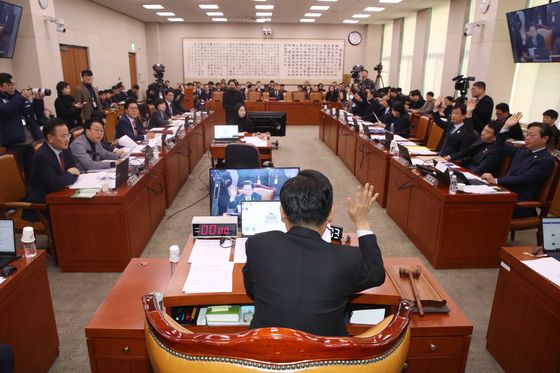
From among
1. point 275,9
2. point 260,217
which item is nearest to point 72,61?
point 275,9

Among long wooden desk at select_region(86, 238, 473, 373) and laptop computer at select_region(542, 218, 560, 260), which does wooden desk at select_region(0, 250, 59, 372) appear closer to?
long wooden desk at select_region(86, 238, 473, 373)

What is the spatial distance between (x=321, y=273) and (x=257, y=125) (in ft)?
16.9

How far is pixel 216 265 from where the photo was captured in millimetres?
1969

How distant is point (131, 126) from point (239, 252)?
359 cm

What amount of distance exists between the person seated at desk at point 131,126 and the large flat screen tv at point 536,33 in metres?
5.68

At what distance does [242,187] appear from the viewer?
8.09 ft

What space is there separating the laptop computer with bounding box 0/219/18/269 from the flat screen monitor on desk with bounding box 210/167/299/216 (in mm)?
1032

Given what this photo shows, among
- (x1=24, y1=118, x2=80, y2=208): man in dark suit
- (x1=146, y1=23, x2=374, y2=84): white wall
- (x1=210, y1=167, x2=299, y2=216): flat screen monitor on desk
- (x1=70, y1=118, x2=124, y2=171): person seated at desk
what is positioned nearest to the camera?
(x1=210, y1=167, x2=299, y2=216): flat screen monitor on desk

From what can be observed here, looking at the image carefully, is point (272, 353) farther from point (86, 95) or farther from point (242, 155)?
point (86, 95)

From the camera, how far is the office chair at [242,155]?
390 cm

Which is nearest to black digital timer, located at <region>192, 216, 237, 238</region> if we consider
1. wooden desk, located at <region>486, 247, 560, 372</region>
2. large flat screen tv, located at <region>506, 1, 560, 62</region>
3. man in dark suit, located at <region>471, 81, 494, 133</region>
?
wooden desk, located at <region>486, 247, 560, 372</region>

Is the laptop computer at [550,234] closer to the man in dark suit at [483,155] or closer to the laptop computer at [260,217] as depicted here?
the laptop computer at [260,217]

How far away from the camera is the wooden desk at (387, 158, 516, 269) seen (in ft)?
10.3

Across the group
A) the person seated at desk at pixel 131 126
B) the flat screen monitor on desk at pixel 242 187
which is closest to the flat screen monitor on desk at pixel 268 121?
the person seated at desk at pixel 131 126
